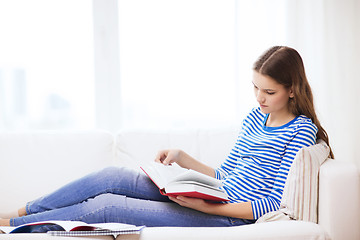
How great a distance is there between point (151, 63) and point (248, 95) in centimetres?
66

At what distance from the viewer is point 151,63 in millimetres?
2779

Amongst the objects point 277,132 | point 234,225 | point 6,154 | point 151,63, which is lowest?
point 234,225

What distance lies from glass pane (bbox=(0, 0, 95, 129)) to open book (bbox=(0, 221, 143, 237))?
4.70 ft

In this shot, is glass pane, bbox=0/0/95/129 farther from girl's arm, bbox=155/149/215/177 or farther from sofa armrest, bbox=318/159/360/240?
sofa armrest, bbox=318/159/360/240

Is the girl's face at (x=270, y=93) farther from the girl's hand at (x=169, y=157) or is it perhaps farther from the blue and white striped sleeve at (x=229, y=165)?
the girl's hand at (x=169, y=157)

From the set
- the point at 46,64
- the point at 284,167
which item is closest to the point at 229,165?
the point at 284,167

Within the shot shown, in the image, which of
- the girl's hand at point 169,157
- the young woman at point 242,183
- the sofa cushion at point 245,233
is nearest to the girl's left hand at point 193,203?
the young woman at point 242,183

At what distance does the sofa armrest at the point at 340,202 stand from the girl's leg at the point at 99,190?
Answer: 2.01 feet

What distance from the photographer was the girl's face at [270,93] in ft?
5.40

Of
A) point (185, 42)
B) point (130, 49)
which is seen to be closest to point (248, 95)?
point (185, 42)

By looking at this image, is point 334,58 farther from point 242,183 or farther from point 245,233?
point 245,233

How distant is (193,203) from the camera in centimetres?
148

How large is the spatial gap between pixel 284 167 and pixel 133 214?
1.88 feet

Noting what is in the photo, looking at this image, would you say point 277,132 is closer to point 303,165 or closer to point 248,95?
point 303,165
